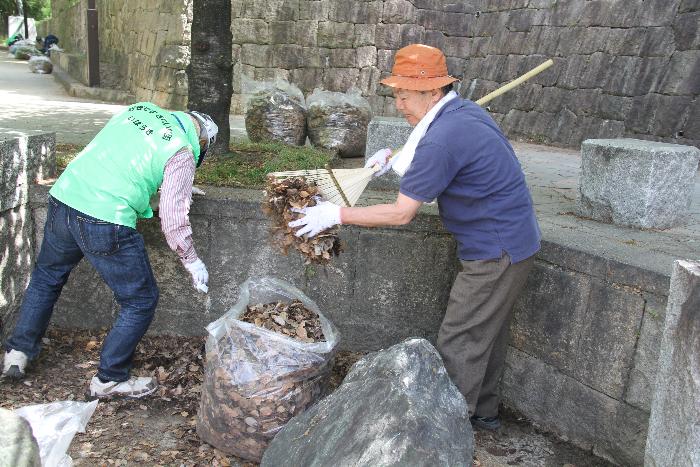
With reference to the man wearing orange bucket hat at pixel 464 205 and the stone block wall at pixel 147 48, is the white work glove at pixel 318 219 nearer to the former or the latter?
the man wearing orange bucket hat at pixel 464 205

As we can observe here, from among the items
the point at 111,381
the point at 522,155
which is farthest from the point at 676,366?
the point at 522,155

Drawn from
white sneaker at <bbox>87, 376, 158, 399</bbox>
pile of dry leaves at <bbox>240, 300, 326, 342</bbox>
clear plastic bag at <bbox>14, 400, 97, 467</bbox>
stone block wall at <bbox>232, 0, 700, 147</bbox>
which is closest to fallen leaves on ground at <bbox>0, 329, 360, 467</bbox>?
white sneaker at <bbox>87, 376, 158, 399</bbox>

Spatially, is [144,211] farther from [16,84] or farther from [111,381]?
[16,84]

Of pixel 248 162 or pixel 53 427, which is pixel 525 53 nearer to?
pixel 248 162

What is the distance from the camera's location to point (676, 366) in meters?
2.02

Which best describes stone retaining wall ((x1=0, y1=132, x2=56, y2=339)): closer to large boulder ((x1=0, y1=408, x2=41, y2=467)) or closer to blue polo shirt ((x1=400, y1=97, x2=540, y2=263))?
blue polo shirt ((x1=400, y1=97, x2=540, y2=263))

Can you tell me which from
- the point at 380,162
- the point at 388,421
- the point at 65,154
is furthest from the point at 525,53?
the point at 388,421

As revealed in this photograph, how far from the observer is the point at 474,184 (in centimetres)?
303

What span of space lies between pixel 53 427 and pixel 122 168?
169cm

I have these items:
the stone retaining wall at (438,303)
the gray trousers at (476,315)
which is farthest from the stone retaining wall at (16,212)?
the gray trousers at (476,315)

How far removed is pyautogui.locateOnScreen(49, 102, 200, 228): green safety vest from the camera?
315cm

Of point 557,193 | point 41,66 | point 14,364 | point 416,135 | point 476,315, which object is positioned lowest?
point 14,364

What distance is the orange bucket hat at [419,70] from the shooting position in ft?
9.95

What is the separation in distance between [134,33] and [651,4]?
31.8 feet
